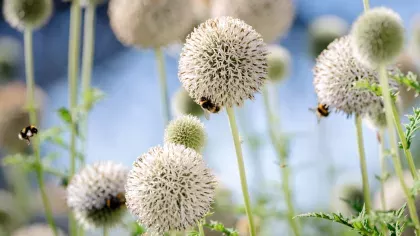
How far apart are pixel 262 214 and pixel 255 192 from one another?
64 cm

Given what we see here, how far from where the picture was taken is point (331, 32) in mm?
2729

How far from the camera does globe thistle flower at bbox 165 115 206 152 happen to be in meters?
1.30

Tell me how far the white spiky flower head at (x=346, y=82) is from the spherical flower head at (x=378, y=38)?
0.28 meters

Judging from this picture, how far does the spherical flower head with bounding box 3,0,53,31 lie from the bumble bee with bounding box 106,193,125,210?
0.79 meters

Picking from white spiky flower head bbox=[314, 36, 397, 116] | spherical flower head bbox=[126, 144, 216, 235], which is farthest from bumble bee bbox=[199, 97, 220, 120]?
white spiky flower head bbox=[314, 36, 397, 116]

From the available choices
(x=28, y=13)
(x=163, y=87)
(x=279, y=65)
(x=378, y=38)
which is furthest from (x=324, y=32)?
(x=378, y=38)

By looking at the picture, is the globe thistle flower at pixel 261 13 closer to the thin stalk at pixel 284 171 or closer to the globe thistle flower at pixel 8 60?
the thin stalk at pixel 284 171

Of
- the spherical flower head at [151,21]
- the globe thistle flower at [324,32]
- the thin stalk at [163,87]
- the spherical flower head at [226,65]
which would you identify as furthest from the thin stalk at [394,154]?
the globe thistle flower at [324,32]

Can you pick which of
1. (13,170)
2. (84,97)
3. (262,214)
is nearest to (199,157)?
(262,214)

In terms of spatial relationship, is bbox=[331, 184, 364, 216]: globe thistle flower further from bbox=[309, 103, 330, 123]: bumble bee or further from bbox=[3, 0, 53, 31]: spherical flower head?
bbox=[3, 0, 53, 31]: spherical flower head

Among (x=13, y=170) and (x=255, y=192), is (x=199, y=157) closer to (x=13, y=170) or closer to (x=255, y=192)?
(x=255, y=192)

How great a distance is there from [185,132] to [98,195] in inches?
18.6

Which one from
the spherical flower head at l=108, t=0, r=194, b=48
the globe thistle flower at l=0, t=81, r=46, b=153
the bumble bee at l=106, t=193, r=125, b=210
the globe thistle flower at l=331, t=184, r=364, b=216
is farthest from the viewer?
the globe thistle flower at l=0, t=81, r=46, b=153

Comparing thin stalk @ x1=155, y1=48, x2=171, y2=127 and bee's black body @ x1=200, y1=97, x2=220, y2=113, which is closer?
bee's black body @ x1=200, y1=97, x2=220, y2=113
